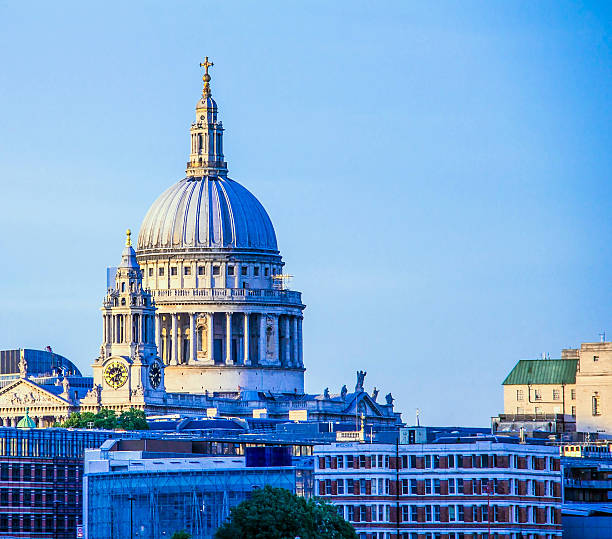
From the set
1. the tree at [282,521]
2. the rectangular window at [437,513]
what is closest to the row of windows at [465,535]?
the rectangular window at [437,513]

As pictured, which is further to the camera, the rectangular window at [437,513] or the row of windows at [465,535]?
the rectangular window at [437,513]

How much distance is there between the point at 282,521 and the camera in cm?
18888

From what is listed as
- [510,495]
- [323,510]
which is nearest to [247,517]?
[323,510]

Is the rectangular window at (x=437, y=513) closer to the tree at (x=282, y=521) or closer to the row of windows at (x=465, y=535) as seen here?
the row of windows at (x=465, y=535)

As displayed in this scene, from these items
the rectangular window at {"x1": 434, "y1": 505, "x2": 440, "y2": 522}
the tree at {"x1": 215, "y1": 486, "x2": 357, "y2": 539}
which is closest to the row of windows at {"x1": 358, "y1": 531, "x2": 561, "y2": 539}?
the rectangular window at {"x1": 434, "y1": 505, "x2": 440, "y2": 522}

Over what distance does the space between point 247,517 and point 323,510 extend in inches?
188

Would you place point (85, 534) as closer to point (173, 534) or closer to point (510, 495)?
point (173, 534)

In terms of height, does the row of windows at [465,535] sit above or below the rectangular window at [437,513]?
below

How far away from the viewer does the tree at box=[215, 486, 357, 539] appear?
7407 inches

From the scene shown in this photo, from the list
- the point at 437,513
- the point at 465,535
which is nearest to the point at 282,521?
the point at 465,535

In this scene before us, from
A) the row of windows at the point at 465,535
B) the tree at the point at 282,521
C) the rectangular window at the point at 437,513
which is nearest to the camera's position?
the tree at the point at 282,521

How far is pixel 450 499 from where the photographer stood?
200 m

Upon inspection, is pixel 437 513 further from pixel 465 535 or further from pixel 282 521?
pixel 282 521

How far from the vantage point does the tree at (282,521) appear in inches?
7407
